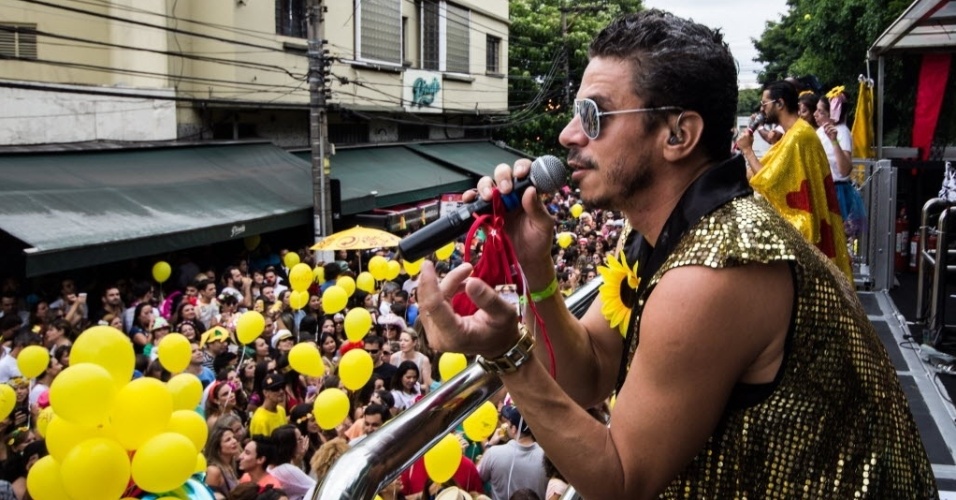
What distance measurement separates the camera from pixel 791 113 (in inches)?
182

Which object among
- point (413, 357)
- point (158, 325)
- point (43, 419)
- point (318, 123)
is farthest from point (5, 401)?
point (318, 123)

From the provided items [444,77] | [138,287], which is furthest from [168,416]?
[444,77]

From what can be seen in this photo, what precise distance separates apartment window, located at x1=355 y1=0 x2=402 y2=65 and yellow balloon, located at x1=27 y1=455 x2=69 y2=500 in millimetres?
17492

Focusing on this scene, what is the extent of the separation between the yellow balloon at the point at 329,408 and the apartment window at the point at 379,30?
15.8 metres

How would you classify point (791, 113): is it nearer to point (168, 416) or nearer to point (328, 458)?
point (328, 458)

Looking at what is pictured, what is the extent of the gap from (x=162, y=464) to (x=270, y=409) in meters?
2.48

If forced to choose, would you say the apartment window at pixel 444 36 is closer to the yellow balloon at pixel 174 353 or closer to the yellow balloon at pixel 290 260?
the yellow balloon at pixel 290 260

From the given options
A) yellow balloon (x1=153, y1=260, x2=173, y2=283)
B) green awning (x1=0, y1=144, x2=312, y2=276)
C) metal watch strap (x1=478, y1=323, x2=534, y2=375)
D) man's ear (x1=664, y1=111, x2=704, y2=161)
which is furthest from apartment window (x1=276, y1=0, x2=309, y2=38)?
metal watch strap (x1=478, y1=323, x2=534, y2=375)

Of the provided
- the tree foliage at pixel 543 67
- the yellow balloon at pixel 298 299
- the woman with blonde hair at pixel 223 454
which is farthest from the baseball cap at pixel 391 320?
the tree foliage at pixel 543 67

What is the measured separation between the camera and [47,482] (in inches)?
173

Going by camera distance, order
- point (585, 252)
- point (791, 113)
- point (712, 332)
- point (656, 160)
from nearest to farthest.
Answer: point (712, 332), point (656, 160), point (791, 113), point (585, 252)

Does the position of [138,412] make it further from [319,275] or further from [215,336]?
[319,275]

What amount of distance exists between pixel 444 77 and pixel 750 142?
2227 cm

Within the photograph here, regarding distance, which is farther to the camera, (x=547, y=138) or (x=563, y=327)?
(x=547, y=138)
